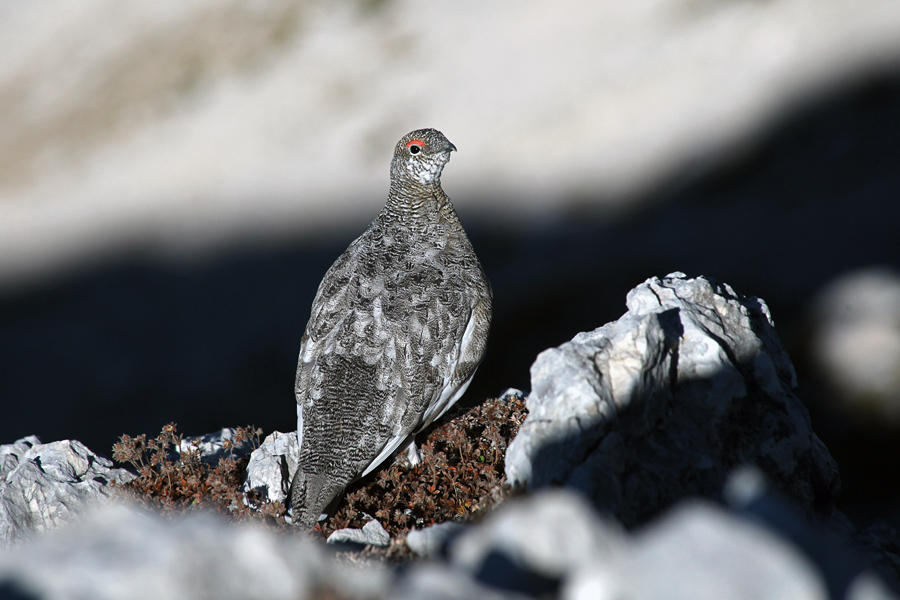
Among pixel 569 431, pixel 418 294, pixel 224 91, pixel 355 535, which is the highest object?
pixel 224 91

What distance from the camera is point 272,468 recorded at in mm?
5918

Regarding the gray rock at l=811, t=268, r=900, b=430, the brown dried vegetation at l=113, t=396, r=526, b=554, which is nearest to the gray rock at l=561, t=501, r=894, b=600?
the brown dried vegetation at l=113, t=396, r=526, b=554

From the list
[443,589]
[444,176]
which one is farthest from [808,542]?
[444,176]

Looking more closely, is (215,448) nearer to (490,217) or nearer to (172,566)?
(172,566)

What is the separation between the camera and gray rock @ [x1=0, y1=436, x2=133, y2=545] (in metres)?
5.55

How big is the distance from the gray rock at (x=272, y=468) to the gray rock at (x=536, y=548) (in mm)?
3486

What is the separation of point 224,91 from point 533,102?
23.0 ft

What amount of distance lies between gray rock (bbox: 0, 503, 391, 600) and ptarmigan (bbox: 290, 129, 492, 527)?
2.74m

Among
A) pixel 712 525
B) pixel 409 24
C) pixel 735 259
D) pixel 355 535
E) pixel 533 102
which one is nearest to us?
pixel 712 525

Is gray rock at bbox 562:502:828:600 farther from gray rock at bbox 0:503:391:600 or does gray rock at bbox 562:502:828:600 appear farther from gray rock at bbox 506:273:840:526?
gray rock at bbox 506:273:840:526

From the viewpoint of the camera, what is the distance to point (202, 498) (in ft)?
17.8

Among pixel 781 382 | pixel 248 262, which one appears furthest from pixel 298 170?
pixel 781 382

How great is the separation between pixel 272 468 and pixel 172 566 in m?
3.79

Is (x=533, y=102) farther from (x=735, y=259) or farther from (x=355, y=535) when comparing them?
(x=355, y=535)
